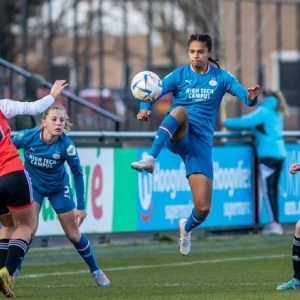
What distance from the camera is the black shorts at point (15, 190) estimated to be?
29.8ft

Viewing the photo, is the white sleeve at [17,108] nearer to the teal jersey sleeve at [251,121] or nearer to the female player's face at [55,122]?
the female player's face at [55,122]

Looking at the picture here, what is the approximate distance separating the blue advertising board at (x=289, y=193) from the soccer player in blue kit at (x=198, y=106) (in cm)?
613

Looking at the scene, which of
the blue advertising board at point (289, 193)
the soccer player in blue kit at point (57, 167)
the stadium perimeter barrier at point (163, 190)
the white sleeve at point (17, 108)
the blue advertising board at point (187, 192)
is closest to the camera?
the white sleeve at point (17, 108)

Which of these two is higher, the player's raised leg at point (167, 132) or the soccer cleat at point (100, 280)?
the player's raised leg at point (167, 132)

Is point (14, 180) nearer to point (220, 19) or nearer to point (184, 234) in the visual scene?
point (184, 234)

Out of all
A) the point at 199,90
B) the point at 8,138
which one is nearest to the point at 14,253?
the point at 8,138

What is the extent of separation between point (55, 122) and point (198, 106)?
61.3 inches

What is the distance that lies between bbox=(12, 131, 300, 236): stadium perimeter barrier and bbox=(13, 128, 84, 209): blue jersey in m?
3.48

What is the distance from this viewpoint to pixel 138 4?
3108 centimetres

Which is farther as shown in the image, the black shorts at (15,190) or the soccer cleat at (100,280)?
the soccer cleat at (100,280)

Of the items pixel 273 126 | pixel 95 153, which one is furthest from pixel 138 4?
pixel 95 153

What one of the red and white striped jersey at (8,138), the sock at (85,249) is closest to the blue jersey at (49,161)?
the sock at (85,249)

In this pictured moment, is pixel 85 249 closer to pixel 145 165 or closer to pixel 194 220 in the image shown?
pixel 145 165

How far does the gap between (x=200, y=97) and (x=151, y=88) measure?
65 centimetres
